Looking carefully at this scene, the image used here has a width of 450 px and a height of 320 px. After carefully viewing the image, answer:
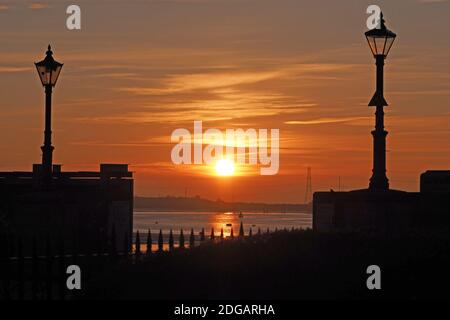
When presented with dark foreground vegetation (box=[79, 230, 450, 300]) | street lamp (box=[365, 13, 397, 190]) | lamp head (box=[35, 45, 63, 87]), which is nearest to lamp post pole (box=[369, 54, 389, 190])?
street lamp (box=[365, 13, 397, 190])

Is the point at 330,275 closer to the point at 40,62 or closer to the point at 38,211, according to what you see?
the point at 40,62

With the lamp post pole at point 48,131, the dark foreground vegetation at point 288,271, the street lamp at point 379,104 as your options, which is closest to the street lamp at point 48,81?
the lamp post pole at point 48,131

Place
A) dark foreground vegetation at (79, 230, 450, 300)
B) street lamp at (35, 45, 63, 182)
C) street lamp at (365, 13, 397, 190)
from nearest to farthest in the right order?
dark foreground vegetation at (79, 230, 450, 300) < street lamp at (365, 13, 397, 190) < street lamp at (35, 45, 63, 182)

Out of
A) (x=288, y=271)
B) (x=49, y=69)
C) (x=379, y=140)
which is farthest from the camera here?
(x=49, y=69)

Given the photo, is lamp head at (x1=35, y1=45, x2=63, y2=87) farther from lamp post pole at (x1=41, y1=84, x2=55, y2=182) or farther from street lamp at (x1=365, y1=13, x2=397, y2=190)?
street lamp at (x1=365, y1=13, x2=397, y2=190)

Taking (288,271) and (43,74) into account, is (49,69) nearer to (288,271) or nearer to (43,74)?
(43,74)

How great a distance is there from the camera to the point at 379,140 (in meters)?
31.3

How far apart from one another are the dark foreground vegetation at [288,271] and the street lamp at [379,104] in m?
3.05

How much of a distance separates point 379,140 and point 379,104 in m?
0.91

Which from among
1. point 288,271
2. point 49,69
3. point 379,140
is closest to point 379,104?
point 379,140

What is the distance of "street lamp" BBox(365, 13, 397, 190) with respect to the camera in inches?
1208

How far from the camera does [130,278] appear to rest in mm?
26203
